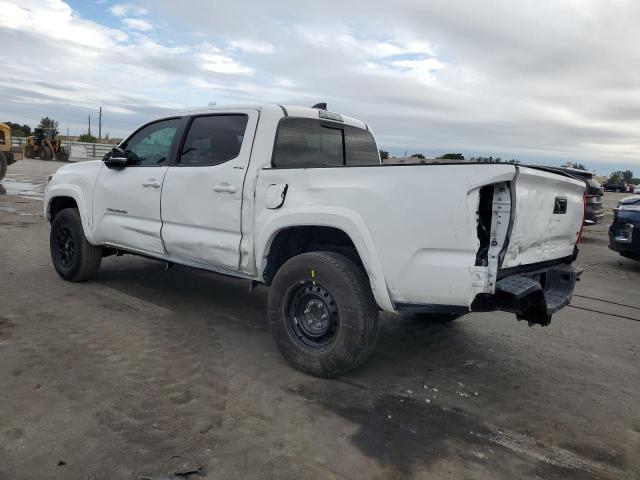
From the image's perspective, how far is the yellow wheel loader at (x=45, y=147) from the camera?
3300 cm

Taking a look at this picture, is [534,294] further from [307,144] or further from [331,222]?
[307,144]

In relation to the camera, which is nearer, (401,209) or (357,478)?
(357,478)

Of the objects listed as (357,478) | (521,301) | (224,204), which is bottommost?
(357,478)

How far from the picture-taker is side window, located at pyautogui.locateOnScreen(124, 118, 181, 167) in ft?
16.0

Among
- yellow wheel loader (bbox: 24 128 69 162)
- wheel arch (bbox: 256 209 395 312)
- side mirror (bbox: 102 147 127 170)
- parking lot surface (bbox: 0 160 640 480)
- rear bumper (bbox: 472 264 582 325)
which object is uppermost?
yellow wheel loader (bbox: 24 128 69 162)

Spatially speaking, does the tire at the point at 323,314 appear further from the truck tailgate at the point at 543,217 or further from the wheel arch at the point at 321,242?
the truck tailgate at the point at 543,217

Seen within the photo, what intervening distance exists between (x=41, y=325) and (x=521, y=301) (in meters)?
3.75

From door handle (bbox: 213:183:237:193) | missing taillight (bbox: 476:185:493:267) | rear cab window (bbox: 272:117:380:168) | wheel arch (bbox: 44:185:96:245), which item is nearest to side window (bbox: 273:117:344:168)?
rear cab window (bbox: 272:117:380:168)

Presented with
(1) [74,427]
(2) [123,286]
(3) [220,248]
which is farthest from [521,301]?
(2) [123,286]

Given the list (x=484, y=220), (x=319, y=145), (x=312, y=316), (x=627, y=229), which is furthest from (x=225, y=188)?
(x=627, y=229)

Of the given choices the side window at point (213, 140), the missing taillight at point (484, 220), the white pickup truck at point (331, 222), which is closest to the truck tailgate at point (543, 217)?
the white pickup truck at point (331, 222)

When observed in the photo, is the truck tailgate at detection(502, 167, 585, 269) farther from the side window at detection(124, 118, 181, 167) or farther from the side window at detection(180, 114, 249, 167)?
the side window at detection(124, 118, 181, 167)

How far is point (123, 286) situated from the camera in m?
5.74

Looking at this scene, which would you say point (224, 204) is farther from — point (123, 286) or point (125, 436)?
point (123, 286)
